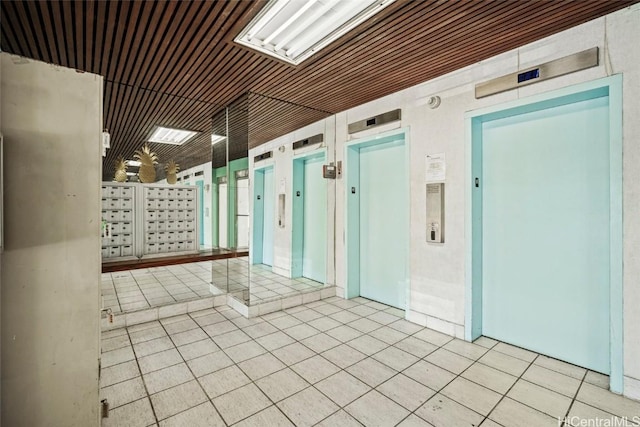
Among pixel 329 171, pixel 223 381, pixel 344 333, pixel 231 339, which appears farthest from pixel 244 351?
pixel 329 171

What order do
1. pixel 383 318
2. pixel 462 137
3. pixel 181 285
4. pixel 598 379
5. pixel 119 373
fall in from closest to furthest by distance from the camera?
pixel 598 379
pixel 119 373
pixel 462 137
pixel 383 318
pixel 181 285

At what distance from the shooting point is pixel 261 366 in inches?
102

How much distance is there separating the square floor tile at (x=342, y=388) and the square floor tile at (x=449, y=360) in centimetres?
82

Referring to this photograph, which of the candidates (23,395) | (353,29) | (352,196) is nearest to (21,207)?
(23,395)

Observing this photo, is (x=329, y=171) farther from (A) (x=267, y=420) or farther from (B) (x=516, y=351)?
(A) (x=267, y=420)

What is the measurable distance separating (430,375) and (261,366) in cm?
152

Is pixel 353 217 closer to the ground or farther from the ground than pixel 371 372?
farther from the ground

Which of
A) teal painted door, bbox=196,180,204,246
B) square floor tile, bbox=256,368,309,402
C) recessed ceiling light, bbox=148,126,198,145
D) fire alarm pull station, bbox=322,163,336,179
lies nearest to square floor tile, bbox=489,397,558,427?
square floor tile, bbox=256,368,309,402

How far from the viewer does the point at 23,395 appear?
147 cm

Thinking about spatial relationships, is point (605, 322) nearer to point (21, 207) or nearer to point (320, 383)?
point (320, 383)

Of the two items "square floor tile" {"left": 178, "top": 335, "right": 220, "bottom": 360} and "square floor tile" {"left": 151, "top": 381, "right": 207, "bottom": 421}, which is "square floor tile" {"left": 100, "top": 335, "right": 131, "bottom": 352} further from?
"square floor tile" {"left": 151, "top": 381, "right": 207, "bottom": 421}

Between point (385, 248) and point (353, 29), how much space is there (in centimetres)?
291

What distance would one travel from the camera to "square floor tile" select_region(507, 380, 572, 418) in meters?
2.02

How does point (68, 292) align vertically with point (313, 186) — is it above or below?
below
